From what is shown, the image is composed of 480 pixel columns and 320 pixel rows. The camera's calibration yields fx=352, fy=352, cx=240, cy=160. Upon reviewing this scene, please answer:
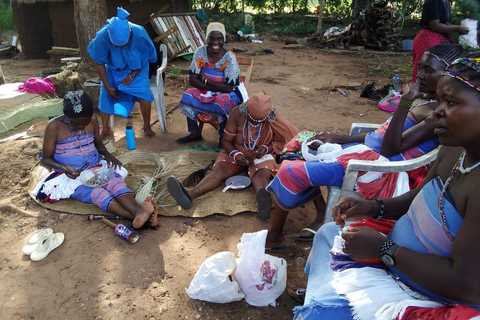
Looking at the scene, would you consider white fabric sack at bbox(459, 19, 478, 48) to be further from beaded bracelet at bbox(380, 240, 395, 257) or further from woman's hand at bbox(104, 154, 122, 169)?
beaded bracelet at bbox(380, 240, 395, 257)

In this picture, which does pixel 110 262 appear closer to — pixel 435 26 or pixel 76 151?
pixel 76 151

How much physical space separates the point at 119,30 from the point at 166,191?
210cm

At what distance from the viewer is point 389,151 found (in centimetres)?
232

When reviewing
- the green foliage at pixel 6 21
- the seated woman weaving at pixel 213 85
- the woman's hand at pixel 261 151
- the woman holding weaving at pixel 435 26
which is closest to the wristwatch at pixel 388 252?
the woman's hand at pixel 261 151

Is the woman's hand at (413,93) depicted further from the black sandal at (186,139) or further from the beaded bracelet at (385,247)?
the black sandal at (186,139)

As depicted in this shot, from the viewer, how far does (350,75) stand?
8148mm

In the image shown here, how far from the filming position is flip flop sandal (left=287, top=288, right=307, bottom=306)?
2.23 metres

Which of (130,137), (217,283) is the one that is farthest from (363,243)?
(130,137)

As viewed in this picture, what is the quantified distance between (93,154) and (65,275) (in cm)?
117

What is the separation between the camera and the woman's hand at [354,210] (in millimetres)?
1781

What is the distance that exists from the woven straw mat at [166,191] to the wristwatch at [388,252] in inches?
73.1

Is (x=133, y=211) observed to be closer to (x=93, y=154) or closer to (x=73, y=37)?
(x=93, y=154)

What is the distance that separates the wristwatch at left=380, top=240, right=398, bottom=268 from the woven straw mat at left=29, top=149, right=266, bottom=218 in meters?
1.86

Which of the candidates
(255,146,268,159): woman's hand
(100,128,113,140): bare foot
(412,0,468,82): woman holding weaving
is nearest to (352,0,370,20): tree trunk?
(412,0,468,82): woman holding weaving
